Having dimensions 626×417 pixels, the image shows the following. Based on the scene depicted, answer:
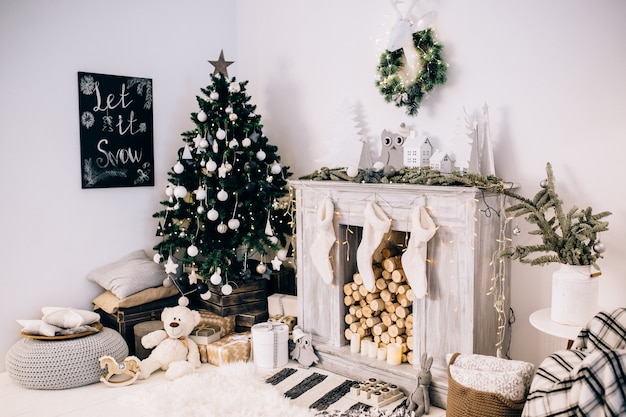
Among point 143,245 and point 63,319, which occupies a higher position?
point 143,245

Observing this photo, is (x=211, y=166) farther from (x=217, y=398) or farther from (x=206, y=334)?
(x=217, y=398)

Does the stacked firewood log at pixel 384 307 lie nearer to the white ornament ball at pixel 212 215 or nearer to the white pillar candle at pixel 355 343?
the white pillar candle at pixel 355 343

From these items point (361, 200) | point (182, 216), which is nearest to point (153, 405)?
point (182, 216)

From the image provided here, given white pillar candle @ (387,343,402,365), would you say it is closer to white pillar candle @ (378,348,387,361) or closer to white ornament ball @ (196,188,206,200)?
white pillar candle @ (378,348,387,361)

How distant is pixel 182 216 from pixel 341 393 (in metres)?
1.73

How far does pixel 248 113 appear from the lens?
4004mm

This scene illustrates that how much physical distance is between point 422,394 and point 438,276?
65cm

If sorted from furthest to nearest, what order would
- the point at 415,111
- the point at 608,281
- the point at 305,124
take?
the point at 305,124, the point at 415,111, the point at 608,281

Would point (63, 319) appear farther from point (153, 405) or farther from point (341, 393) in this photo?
point (341, 393)

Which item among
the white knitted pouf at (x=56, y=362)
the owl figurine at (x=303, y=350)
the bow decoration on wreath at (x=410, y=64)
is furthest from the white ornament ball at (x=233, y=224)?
the bow decoration on wreath at (x=410, y=64)

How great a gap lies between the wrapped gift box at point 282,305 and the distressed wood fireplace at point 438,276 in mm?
447

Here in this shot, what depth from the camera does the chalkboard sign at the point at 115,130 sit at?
12.9 feet

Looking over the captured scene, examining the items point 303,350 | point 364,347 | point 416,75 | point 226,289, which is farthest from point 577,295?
point 226,289

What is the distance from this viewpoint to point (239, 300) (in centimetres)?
403
